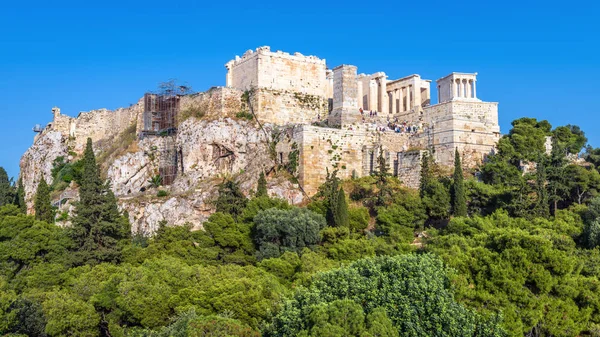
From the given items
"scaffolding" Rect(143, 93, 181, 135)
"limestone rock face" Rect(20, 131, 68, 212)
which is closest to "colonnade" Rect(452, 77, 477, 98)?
"scaffolding" Rect(143, 93, 181, 135)

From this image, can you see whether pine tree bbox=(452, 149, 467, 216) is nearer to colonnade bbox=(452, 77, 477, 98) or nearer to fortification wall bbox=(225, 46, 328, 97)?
colonnade bbox=(452, 77, 477, 98)

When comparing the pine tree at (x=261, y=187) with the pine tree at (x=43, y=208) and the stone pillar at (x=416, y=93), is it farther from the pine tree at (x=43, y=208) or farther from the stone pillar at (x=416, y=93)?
→ the stone pillar at (x=416, y=93)

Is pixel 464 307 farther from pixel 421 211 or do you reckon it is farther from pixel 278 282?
pixel 421 211

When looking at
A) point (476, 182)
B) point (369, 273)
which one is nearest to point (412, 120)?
point (476, 182)

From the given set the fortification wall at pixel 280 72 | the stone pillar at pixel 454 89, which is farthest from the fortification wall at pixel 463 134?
the fortification wall at pixel 280 72

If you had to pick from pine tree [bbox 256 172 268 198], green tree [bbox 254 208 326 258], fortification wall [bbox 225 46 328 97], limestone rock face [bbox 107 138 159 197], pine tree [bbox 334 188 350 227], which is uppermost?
fortification wall [bbox 225 46 328 97]

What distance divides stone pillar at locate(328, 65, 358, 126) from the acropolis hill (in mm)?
71

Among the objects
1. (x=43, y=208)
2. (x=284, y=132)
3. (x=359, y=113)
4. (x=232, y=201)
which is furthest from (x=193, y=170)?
(x=359, y=113)

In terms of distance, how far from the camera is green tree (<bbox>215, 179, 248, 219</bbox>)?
155ft

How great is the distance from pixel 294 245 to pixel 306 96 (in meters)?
20.5

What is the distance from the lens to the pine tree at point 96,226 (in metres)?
41.7

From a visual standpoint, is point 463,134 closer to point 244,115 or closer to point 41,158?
point 244,115

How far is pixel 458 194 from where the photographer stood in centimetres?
4509

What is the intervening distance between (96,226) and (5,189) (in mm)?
14994
